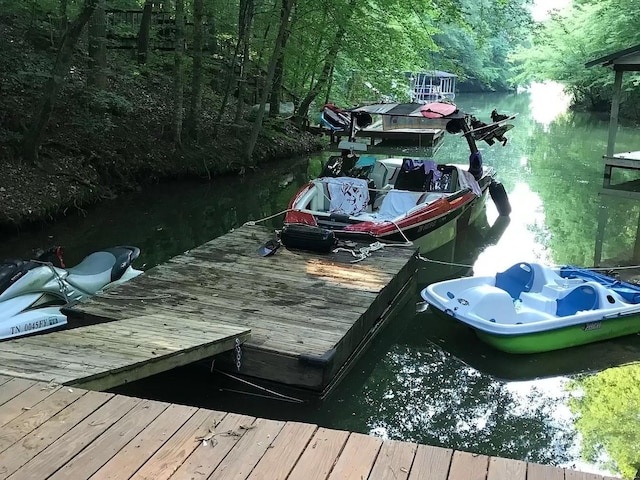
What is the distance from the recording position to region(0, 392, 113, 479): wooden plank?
2611mm

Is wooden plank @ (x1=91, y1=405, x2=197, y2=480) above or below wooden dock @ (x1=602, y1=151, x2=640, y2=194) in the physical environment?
below

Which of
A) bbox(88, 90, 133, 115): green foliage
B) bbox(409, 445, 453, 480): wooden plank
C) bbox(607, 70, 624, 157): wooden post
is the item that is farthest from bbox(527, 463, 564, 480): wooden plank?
bbox(607, 70, 624, 157): wooden post

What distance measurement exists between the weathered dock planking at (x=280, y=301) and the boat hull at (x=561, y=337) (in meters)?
1.05

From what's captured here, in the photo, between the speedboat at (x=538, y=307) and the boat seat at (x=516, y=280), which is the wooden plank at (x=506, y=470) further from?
the boat seat at (x=516, y=280)

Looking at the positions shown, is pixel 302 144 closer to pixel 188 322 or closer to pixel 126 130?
pixel 126 130

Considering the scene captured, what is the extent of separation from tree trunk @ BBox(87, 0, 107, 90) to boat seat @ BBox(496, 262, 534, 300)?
28.9ft

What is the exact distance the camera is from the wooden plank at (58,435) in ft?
8.57

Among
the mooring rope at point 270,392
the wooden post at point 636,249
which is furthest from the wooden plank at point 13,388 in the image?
the wooden post at point 636,249

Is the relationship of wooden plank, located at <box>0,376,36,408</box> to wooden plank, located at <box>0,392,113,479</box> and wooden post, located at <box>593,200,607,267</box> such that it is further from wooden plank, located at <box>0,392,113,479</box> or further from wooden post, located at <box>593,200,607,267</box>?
wooden post, located at <box>593,200,607,267</box>

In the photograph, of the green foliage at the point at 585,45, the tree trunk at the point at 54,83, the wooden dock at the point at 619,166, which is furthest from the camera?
the green foliage at the point at 585,45

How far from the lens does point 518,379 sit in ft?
18.9

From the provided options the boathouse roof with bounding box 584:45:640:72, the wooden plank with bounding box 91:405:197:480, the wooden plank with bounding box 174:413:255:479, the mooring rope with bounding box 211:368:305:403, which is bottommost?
the mooring rope with bounding box 211:368:305:403

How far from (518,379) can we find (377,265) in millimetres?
2019

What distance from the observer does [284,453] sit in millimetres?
2803
